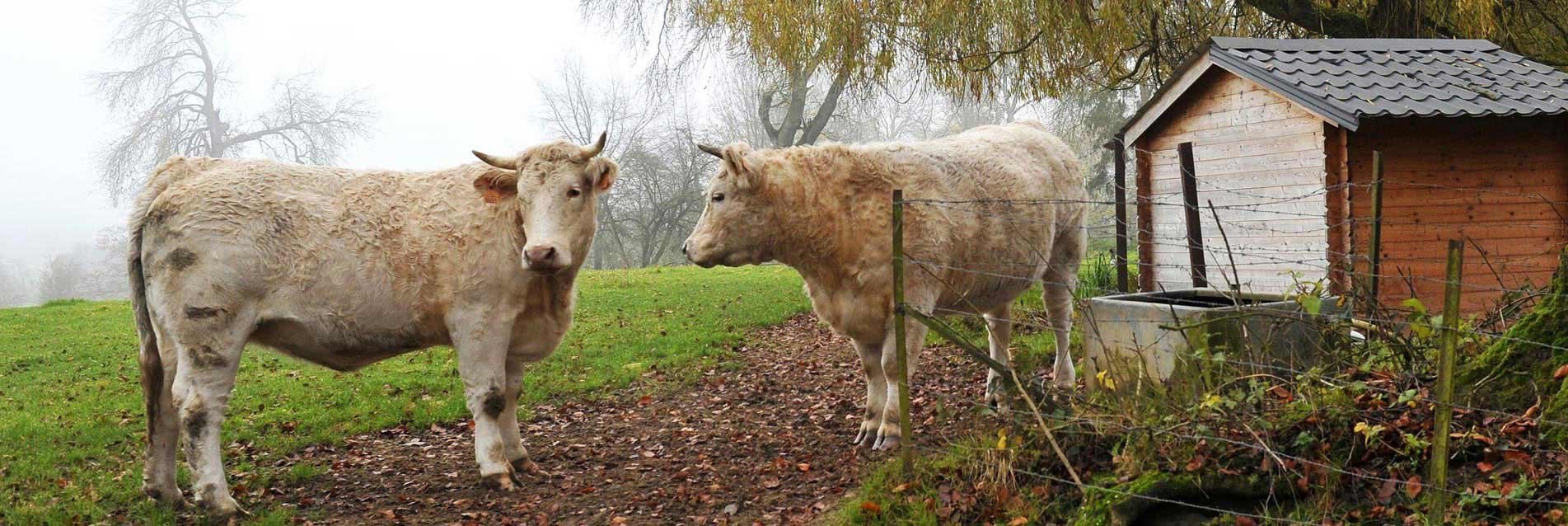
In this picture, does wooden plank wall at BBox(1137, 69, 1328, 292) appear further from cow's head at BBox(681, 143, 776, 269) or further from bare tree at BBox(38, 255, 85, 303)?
bare tree at BBox(38, 255, 85, 303)

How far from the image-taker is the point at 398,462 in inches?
294

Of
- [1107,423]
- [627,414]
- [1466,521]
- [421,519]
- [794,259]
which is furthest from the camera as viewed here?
[627,414]

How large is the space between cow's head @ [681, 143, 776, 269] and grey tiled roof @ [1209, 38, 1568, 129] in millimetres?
5073

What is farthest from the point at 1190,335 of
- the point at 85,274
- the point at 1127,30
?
the point at 85,274

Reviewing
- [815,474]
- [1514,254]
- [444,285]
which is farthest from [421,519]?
[1514,254]

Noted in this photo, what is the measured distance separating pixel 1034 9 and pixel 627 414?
8395 millimetres

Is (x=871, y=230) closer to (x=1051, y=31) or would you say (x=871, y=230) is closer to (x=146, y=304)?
(x=146, y=304)

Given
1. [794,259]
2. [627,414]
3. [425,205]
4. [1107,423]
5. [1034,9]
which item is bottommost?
[627,414]

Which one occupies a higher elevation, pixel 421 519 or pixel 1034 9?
pixel 1034 9

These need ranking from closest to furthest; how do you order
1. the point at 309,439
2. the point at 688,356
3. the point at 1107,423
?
the point at 1107,423, the point at 309,439, the point at 688,356

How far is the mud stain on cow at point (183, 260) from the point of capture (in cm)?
593

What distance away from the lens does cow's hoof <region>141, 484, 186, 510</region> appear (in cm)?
615

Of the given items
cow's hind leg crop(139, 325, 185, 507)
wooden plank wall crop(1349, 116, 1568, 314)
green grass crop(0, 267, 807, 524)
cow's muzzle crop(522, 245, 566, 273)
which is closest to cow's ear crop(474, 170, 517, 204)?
cow's muzzle crop(522, 245, 566, 273)

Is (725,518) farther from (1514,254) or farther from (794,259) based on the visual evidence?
(1514,254)
